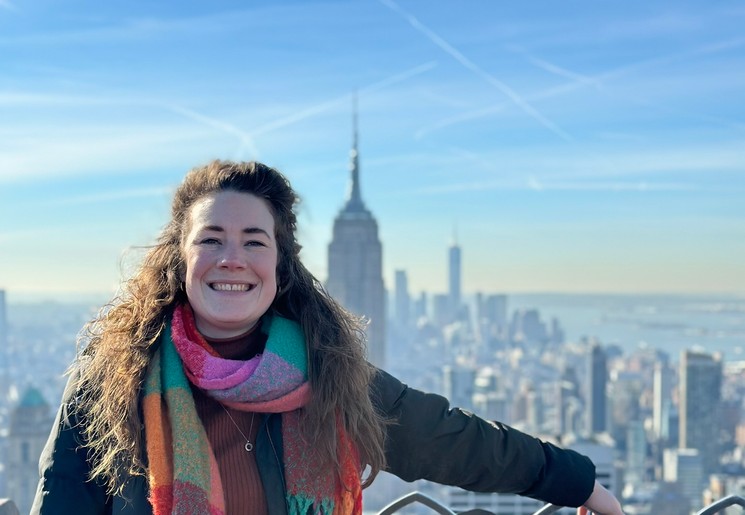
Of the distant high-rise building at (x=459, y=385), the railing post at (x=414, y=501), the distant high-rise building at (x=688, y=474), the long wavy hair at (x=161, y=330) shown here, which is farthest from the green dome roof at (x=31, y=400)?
the distant high-rise building at (x=459, y=385)

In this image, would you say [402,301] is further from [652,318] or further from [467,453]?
[467,453]

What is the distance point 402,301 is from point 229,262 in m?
89.2

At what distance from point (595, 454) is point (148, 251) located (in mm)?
29465

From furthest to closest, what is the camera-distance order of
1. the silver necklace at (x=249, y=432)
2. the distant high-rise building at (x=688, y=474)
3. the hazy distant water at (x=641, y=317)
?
the hazy distant water at (x=641, y=317) → the distant high-rise building at (x=688, y=474) → the silver necklace at (x=249, y=432)

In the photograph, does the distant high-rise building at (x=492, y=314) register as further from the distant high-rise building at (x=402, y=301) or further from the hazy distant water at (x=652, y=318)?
the distant high-rise building at (x=402, y=301)

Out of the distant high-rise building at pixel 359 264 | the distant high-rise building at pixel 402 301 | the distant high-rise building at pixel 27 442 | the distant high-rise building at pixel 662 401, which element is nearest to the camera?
the distant high-rise building at pixel 27 442

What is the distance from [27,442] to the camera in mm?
28375

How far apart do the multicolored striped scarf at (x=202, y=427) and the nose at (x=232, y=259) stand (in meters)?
0.15

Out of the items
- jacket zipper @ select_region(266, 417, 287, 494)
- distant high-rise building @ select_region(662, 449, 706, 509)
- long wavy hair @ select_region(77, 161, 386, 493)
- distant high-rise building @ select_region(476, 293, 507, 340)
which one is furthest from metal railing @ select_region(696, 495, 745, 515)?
distant high-rise building @ select_region(476, 293, 507, 340)

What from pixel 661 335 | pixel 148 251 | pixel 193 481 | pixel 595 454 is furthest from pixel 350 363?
pixel 661 335

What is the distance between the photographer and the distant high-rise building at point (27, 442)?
26016mm

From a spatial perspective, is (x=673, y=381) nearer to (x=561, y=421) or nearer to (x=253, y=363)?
(x=561, y=421)

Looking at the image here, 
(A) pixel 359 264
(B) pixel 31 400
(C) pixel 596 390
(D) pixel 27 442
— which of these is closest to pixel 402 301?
(A) pixel 359 264

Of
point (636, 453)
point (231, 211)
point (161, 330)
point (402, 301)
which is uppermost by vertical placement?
point (231, 211)
